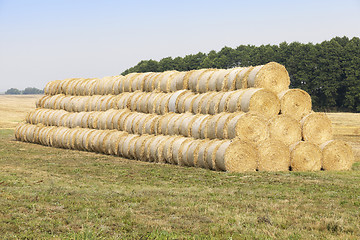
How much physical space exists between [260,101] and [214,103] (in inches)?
91.7

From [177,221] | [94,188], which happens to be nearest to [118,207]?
[177,221]

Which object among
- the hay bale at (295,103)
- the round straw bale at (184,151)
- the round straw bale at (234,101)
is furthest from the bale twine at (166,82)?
the hay bale at (295,103)

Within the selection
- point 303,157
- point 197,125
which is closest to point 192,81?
point 197,125

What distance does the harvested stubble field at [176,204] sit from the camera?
9242 mm

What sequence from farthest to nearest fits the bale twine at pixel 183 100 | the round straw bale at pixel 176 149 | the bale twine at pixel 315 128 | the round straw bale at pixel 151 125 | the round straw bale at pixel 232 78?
the round straw bale at pixel 151 125 < the bale twine at pixel 183 100 < the round straw bale at pixel 232 78 < the round straw bale at pixel 176 149 < the bale twine at pixel 315 128

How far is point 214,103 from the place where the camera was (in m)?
21.0

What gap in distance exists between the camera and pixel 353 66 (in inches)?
2731

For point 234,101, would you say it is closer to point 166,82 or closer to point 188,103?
point 188,103

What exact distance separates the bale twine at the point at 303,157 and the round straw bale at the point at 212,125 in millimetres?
3164

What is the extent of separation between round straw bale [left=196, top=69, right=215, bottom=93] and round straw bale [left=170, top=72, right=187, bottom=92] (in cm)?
137

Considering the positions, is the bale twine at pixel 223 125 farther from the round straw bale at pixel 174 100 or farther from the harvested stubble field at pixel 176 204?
the round straw bale at pixel 174 100

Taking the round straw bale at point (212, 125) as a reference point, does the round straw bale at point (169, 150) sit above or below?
below

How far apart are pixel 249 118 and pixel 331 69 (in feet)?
184

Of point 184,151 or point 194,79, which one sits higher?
point 194,79
